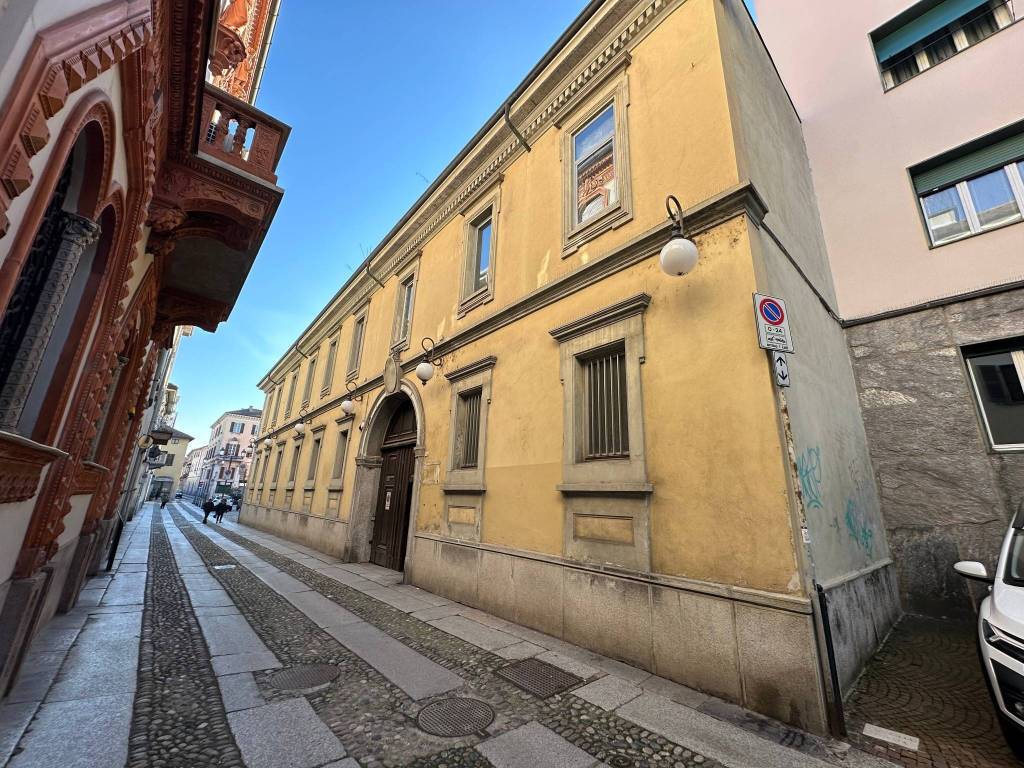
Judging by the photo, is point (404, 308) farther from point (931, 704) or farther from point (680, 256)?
point (931, 704)

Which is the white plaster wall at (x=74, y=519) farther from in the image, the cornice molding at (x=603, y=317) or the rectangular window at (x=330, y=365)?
the rectangular window at (x=330, y=365)

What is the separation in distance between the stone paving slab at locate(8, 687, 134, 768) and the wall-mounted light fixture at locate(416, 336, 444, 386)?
617 centimetres

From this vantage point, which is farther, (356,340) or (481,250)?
(356,340)

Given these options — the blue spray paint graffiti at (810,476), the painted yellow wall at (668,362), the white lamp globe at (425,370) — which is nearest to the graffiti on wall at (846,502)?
the blue spray paint graffiti at (810,476)

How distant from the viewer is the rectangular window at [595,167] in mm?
6504

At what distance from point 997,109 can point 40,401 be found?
12.6 metres

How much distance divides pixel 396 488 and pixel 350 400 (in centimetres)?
381

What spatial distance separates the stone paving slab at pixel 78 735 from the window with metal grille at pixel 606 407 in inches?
186

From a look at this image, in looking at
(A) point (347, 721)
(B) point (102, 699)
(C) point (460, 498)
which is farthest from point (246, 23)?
(A) point (347, 721)

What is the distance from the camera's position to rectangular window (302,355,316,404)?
58.9 ft

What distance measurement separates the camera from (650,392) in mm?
4926

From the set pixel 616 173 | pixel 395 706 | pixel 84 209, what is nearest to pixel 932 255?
pixel 616 173

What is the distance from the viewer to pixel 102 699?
326 centimetres

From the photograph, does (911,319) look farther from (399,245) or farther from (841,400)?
(399,245)
